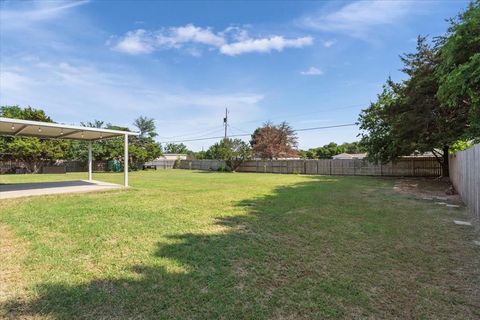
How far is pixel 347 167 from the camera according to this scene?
21.6 meters

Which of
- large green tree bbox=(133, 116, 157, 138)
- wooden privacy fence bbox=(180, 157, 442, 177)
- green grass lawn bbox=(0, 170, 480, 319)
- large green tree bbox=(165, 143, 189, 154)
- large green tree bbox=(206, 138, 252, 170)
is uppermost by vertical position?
large green tree bbox=(133, 116, 157, 138)

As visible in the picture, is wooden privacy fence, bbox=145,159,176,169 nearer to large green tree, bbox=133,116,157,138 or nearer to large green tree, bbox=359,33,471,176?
large green tree, bbox=133,116,157,138

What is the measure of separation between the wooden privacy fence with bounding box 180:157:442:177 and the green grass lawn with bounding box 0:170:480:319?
14.2 m

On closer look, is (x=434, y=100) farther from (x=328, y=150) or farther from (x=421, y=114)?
(x=328, y=150)

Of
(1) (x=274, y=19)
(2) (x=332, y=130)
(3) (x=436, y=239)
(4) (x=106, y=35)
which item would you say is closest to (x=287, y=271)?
(3) (x=436, y=239)

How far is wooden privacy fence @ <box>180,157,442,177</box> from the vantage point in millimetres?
18594

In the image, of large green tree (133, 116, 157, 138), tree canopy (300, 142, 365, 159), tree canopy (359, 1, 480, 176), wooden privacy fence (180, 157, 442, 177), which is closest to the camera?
tree canopy (359, 1, 480, 176)

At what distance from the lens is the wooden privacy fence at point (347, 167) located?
18.6m

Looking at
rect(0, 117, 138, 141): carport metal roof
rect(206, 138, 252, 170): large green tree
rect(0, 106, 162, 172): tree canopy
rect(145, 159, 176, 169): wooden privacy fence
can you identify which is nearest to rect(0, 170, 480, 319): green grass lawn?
rect(0, 117, 138, 141): carport metal roof

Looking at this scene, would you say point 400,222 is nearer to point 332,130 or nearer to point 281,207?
point 281,207

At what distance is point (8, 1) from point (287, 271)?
915 centimetres

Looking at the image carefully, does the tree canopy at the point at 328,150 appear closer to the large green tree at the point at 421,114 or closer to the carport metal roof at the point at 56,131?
the large green tree at the point at 421,114

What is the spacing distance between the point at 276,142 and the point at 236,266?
24226 mm

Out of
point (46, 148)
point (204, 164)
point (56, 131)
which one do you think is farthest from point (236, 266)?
point (204, 164)
